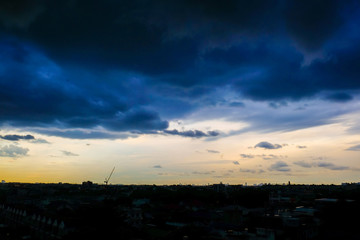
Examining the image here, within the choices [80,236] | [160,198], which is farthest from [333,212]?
[160,198]

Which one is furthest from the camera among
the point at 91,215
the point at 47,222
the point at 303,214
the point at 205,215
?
the point at 205,215

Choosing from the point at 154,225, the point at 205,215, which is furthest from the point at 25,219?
the point at 205,215

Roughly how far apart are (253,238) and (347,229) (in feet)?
73.2

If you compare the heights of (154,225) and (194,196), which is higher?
(194,196)

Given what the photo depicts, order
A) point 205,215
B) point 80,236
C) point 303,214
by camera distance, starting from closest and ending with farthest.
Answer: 1. point 80,236
2. point 303,214
3. point 205,215

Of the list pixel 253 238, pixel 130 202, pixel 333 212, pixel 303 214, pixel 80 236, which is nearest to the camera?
pixel 80 236

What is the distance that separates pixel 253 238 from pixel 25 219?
154 ft

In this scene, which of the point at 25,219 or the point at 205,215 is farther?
the point at 205,215

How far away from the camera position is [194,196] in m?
136

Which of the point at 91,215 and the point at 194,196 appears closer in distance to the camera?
the point at 91,215

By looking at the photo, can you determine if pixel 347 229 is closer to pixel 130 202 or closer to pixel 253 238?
pixel 253 238

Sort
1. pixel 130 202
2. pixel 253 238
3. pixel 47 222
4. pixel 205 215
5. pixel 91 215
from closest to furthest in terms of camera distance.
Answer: pixel 91 215 → pixel 253 238 → pixel 47 222 → pixel 205 215 → pixel 130 202

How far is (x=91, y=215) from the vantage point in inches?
1689

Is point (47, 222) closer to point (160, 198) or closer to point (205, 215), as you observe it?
point (205, 215)
